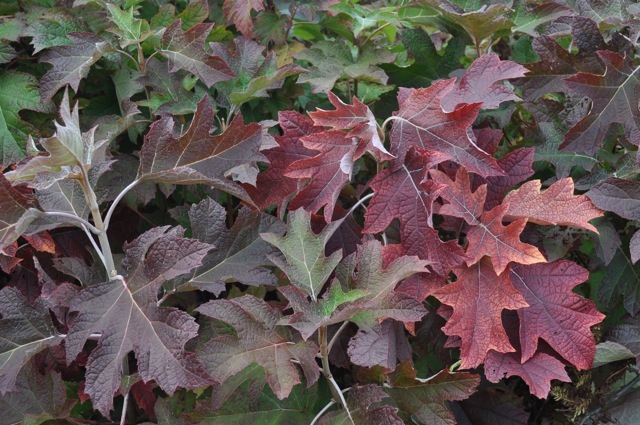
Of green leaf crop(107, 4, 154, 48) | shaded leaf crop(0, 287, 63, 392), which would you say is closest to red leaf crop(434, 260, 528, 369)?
shaded leaf crop(0, 287, 63, 392)

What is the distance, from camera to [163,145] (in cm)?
106

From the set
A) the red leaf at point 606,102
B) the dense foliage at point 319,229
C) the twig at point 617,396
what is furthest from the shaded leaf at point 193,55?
the twig at point 617,396

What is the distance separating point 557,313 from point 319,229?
0.40 meters

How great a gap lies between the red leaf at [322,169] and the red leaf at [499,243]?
0.22m

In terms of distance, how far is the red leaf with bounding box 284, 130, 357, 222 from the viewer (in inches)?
42.3

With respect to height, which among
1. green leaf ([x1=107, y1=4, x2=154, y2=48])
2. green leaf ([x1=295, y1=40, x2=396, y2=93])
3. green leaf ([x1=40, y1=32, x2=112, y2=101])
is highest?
green leaf ([x1=107, y1=4, x2=154, y2=48])

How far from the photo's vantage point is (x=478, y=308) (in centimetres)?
104

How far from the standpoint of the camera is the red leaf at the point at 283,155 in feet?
3.88

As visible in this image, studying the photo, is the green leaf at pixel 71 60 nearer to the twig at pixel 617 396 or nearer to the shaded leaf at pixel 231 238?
the shaded leaf at pixel 231 238

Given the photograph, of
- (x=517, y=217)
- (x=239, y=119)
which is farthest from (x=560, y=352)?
(x=239, y=119)

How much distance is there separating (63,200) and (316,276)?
409 millimetres

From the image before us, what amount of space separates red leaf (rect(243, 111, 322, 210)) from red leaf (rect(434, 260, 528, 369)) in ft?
1.07

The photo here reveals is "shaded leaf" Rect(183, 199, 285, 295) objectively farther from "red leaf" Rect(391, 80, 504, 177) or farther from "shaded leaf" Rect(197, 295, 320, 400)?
"red leaf" Rect(391, 80, 504, 177)

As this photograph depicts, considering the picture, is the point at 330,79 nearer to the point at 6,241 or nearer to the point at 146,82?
the point at 146,82
